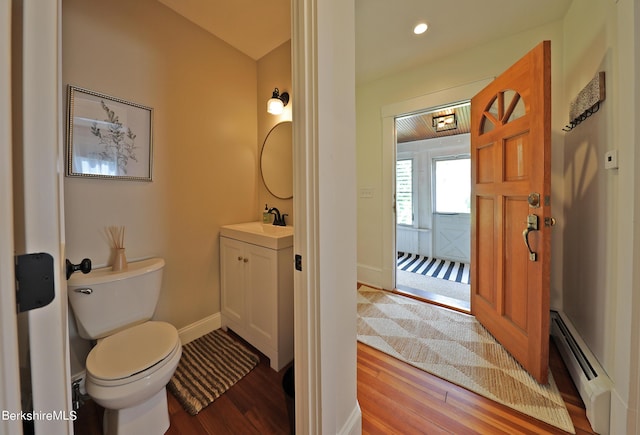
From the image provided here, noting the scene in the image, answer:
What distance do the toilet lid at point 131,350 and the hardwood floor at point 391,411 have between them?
0.42 metres

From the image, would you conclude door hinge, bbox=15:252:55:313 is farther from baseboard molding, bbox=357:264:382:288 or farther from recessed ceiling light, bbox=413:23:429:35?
baseboard molding, bbox=357:264:382:288

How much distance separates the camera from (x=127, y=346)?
3.82 ft

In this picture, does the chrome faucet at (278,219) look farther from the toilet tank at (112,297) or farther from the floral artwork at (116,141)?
the floral artwork at (116,141)

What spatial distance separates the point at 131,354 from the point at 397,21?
276cm

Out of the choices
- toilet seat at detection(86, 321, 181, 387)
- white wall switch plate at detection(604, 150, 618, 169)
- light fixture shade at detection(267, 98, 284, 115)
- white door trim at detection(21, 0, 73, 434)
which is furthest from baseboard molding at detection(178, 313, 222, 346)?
white wall switch plate at detection(604, 150, 618, 169)

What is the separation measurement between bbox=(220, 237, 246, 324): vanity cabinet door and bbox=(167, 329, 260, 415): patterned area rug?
20cm

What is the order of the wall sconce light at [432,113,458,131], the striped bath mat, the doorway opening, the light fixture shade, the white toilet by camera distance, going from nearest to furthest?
the white toilet
the light fixture shade
the wall sconce light at [432,113,458,131]
the striped bath mat
the doorway opening

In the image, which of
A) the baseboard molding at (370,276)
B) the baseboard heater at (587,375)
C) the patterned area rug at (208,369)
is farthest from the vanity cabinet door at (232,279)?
the baseboard heater at (587,375)

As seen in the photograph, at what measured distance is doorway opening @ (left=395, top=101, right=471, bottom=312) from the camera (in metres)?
3.51

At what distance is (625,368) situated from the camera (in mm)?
1008

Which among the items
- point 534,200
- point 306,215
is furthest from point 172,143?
point 534,200

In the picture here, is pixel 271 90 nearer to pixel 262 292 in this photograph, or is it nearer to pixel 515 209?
pixel 262 292

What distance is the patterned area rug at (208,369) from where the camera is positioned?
1.33 m

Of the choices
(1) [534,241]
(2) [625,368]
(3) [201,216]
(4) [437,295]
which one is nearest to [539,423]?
(2) [625,368]
